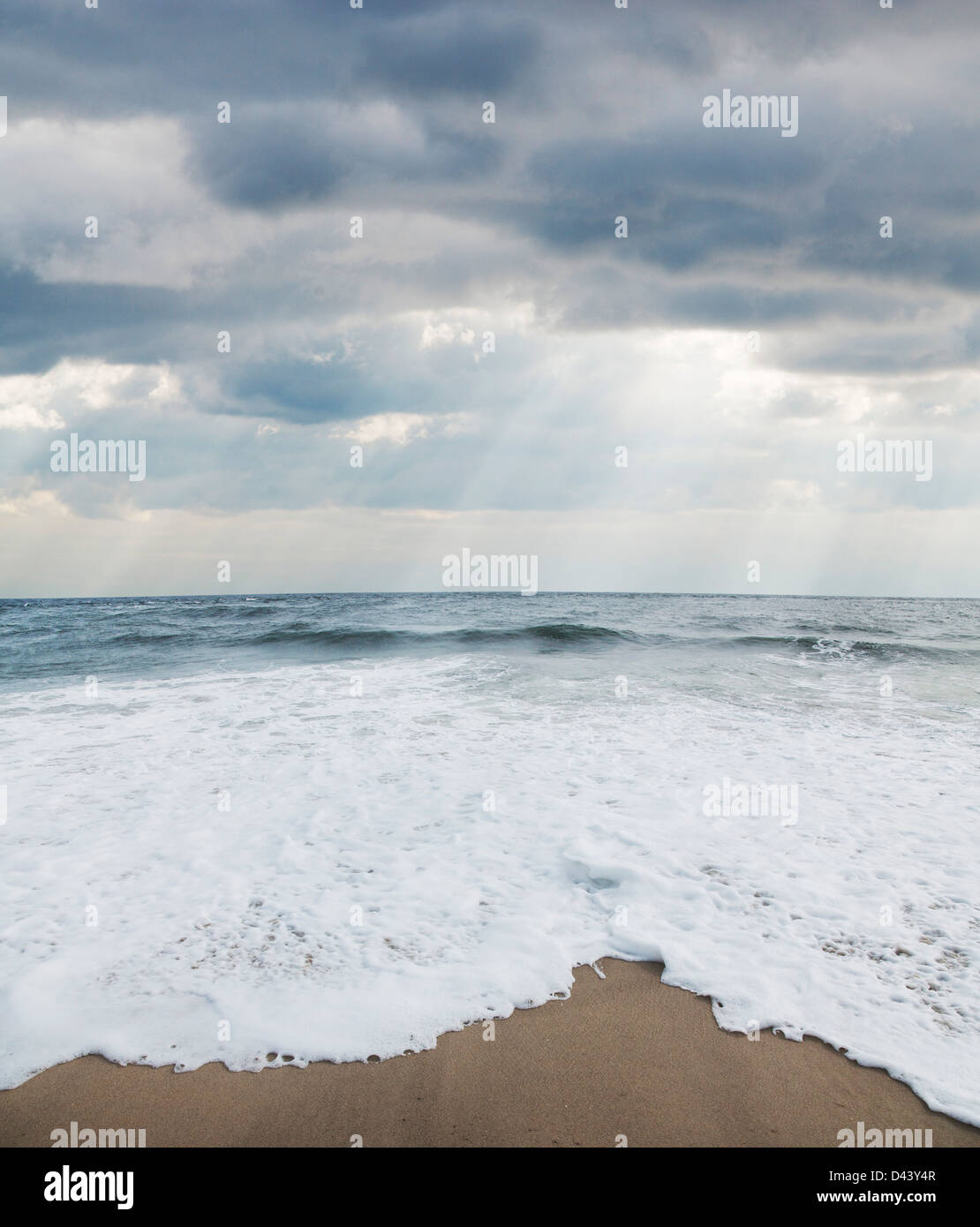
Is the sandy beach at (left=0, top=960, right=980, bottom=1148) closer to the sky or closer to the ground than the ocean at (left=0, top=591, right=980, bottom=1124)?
closer to the ground

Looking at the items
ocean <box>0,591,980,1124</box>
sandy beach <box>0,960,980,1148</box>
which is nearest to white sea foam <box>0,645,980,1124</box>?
ocean <box>0,591,980,1124</box>

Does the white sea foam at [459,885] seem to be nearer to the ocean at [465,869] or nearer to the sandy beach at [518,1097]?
the ocean at [465,869]

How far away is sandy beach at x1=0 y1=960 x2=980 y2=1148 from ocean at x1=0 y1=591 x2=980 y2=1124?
120 millimetres

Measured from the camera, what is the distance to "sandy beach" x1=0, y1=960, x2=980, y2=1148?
9.43 feet

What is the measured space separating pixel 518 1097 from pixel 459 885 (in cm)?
204

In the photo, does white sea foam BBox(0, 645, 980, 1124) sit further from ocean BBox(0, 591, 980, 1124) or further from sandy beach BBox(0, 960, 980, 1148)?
sandy beach BBox(0, 960, 980, 1148)

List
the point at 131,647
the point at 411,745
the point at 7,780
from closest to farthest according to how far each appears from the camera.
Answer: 1. the point at 7,780
2. the point at 411,745
3. the point at 131,647

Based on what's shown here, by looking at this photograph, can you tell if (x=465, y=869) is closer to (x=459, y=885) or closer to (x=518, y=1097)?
(x=459, y=885)
